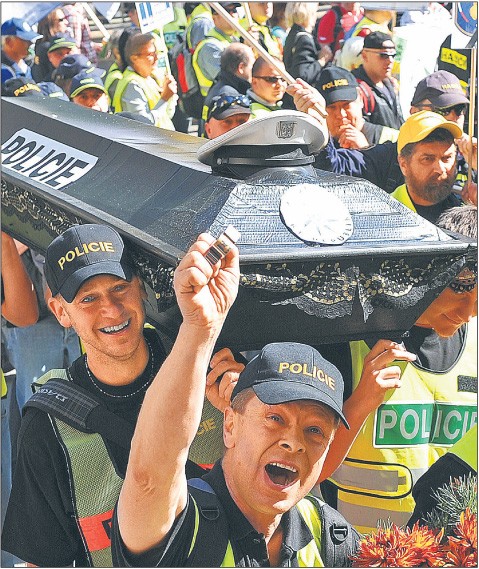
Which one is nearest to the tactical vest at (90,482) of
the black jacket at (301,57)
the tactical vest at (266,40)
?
the black jacket at (301,57)

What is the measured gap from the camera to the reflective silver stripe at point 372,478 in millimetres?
3572

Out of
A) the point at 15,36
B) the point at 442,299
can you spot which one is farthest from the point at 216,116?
the point at 15,36

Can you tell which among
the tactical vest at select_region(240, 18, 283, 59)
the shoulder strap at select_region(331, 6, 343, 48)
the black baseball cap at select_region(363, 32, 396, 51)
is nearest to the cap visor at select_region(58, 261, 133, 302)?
the black baseball cap at select_region(363, 32, 396, 51)

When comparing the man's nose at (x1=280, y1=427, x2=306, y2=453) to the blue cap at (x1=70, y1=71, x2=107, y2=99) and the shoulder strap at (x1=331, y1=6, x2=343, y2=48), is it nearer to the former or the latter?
the blue cap at (x1=70, y1=71, x2=107, y2=99)

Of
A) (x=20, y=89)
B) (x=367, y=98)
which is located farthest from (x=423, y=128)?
(x=367, y=98)

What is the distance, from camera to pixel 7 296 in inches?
168

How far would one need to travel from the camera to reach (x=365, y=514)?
3.64 m

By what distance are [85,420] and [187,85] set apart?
24.5 ft

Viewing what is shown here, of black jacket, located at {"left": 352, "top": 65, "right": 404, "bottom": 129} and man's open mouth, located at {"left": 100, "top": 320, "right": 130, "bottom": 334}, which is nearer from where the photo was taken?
man's open mouth, located at {"left": 100, "top": 320, "right": 130, "bottom": 334}

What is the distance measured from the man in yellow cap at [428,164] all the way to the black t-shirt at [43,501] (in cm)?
215

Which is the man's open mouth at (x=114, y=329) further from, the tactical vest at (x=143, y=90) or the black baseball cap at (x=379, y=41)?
the black baseball cap at (x=379, y=41)

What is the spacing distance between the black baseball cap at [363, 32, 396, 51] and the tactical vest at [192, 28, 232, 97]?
1558 millimetres

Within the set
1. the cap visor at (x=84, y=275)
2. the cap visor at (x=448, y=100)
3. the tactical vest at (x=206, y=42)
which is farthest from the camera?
the tactical vest at (x=206, y=42)

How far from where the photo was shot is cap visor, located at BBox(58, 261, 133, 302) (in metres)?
2.83
